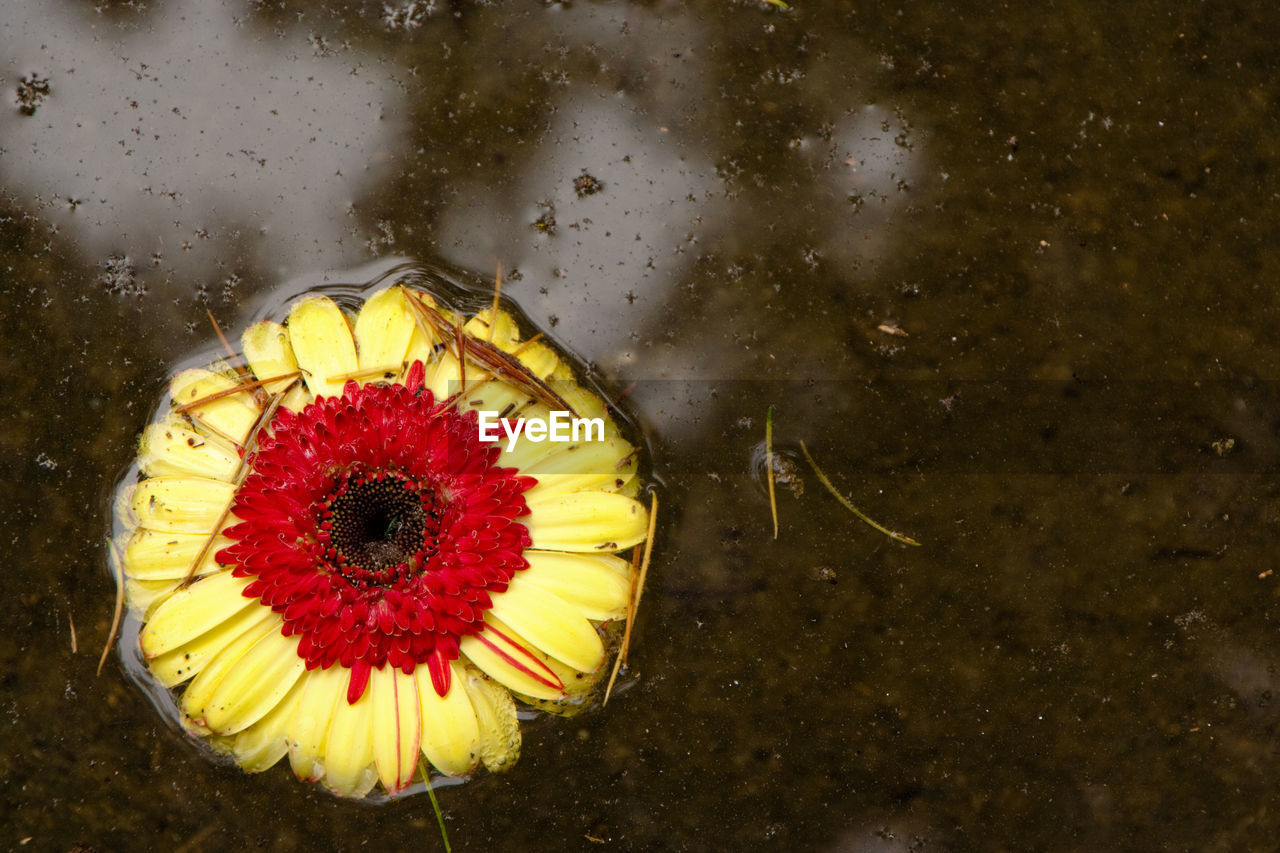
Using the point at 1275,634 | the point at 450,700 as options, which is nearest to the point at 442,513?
the point at 450,700

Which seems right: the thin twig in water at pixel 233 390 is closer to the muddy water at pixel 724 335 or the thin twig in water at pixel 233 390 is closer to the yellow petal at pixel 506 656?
the muddy water at pixel 724 335

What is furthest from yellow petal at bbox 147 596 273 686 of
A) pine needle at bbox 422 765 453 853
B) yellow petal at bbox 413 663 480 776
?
pine needle at bbox 422 765 453 853

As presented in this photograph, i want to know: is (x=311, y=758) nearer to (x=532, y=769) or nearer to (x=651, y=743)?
(x=532, y=769)

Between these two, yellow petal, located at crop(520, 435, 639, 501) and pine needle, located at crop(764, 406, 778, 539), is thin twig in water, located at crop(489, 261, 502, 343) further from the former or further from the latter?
pine needle, located at crop(764, 406, 778, 539)

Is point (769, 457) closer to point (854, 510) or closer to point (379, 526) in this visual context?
point (854, 510)

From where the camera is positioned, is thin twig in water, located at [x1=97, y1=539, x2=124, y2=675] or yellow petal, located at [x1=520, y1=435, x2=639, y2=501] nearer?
yellow petal, located at [x1=520, y1=435, x2=639, y2=501]

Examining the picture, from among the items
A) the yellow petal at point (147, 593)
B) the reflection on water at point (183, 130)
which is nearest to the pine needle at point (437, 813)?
the yellow petal at point (147, 593)
